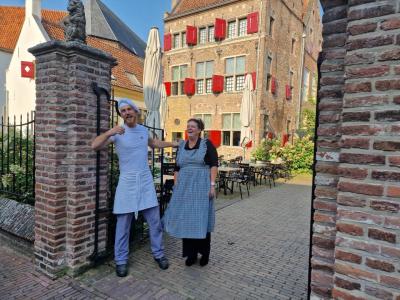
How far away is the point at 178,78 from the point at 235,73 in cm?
423

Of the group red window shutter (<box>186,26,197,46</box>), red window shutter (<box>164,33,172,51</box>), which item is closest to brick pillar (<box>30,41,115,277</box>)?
red window shutter (<box>186,26,197,46</box>)

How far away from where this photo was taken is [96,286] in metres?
3.04

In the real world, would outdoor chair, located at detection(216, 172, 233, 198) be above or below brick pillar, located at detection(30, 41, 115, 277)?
below

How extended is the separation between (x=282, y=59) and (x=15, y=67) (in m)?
16.3

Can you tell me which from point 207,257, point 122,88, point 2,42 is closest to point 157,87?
point 207,257

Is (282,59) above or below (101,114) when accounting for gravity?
above

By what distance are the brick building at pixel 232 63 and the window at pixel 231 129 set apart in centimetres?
6

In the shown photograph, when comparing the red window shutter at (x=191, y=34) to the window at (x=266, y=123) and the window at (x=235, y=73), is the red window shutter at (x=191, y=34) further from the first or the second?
the window at (x=266, y=123)

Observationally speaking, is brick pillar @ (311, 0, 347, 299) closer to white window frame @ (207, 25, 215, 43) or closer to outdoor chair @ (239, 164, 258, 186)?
outdoor chair @ (239, 164, 258, 186)

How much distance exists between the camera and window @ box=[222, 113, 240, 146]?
16.2 metres

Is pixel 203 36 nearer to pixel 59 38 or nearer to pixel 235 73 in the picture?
pixel 235 73

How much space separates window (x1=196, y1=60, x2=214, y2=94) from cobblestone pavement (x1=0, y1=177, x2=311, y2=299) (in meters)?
13.4

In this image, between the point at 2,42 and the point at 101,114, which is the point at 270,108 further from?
the point at 2,42

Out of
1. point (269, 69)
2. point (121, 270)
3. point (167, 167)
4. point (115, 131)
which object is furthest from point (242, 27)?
point (121, 270)
